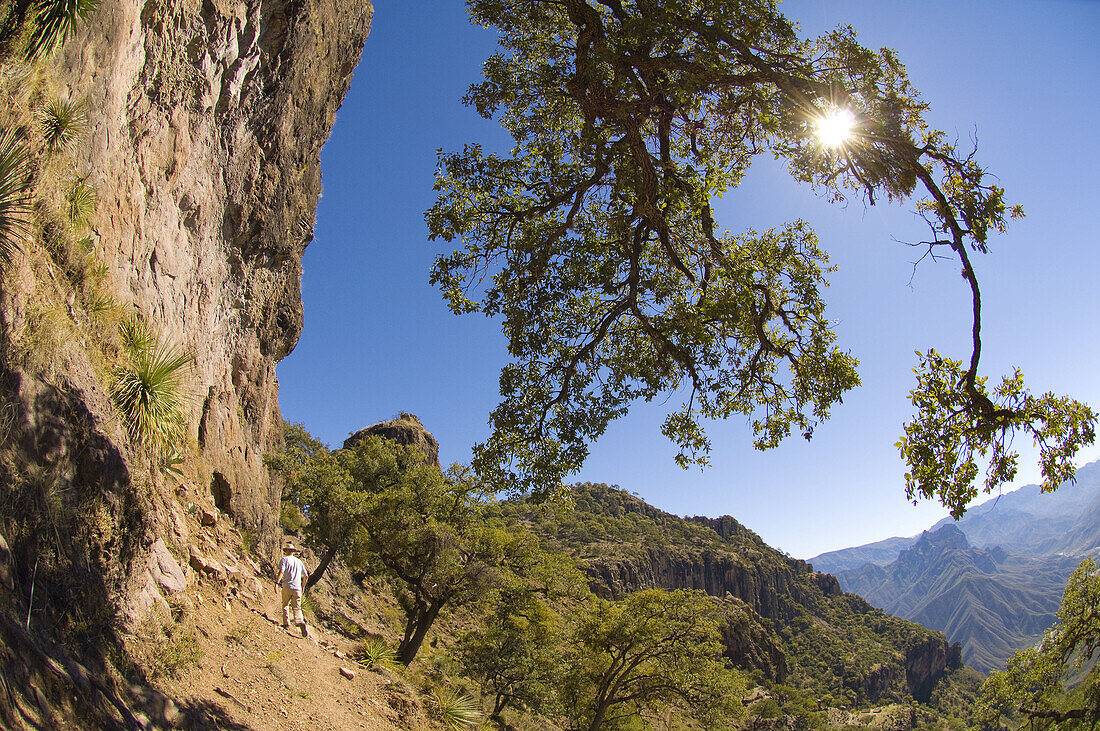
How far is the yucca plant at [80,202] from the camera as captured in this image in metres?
6.82

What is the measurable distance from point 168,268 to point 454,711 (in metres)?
11.1

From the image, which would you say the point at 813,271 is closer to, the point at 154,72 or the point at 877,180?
the point at 877,180

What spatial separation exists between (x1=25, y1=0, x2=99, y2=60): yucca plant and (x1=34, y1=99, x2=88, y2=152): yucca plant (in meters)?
0.57

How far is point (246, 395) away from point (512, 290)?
9.76m

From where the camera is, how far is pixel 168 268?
33.8 ft

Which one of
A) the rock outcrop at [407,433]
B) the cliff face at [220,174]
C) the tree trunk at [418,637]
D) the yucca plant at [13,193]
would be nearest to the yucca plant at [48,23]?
the cliff face at [220,174]

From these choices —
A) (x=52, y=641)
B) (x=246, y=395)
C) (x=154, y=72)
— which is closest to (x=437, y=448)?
(x=246, y=395)

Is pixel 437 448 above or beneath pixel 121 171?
above

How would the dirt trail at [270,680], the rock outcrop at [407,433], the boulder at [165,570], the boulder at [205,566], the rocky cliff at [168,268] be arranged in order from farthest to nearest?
the rock outcrop at [407,433] → the boulder at [205,566] → the boulder at [165,570] → the dirt trail at [270,680] → the rocky cliff at [168,268]

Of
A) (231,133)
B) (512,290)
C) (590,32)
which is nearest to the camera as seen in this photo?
(590,32)

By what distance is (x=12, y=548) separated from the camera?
418 centimetres

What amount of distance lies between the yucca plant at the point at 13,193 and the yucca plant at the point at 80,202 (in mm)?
758

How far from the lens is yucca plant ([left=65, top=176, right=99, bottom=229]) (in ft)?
22.4

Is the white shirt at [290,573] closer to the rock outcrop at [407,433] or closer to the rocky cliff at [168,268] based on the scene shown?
the rocky cliff at [168,268]
